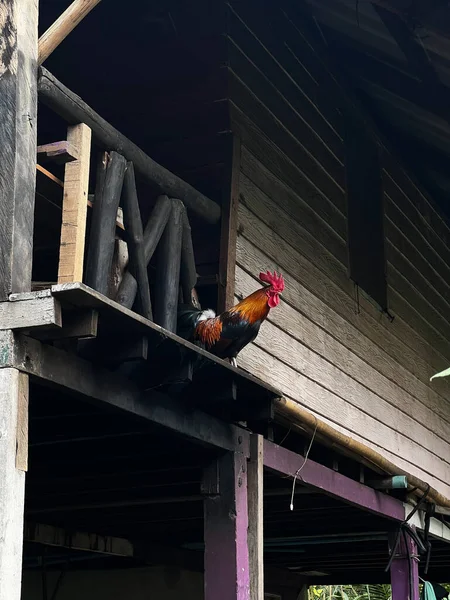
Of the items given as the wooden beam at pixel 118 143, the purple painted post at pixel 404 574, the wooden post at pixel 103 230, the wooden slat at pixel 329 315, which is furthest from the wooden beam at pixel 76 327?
the purple painted post at pixel 404 574

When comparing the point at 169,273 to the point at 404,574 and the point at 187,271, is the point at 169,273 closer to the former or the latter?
the point at 187,271

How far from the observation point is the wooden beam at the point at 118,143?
3912 millimetres

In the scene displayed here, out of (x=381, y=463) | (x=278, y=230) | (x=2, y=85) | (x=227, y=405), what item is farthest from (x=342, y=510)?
(x=2, y=85)

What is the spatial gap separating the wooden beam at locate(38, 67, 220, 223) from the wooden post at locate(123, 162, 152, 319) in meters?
0.14

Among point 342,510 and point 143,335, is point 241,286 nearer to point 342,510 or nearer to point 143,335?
point 143,335

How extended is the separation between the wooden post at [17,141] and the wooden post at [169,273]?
107 centimetres

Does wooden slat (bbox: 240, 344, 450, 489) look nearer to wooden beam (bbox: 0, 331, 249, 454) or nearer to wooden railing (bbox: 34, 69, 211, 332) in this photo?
wooden beam (bbox: 0, 331, 249, 454)

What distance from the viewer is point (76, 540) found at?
7562 mm

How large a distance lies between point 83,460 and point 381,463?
2.37 m

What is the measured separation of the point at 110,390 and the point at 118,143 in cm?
113

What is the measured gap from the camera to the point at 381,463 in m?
6.72

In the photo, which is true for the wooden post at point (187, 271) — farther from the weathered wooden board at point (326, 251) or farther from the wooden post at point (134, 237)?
the weathered wooden board at point (326, 251)

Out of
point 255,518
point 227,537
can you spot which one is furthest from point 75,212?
point 255,518

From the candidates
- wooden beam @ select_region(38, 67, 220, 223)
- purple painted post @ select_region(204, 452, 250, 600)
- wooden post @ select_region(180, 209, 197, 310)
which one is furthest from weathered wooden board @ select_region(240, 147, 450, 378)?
purple painted post @ select_region(204, 452, 250, 600)
